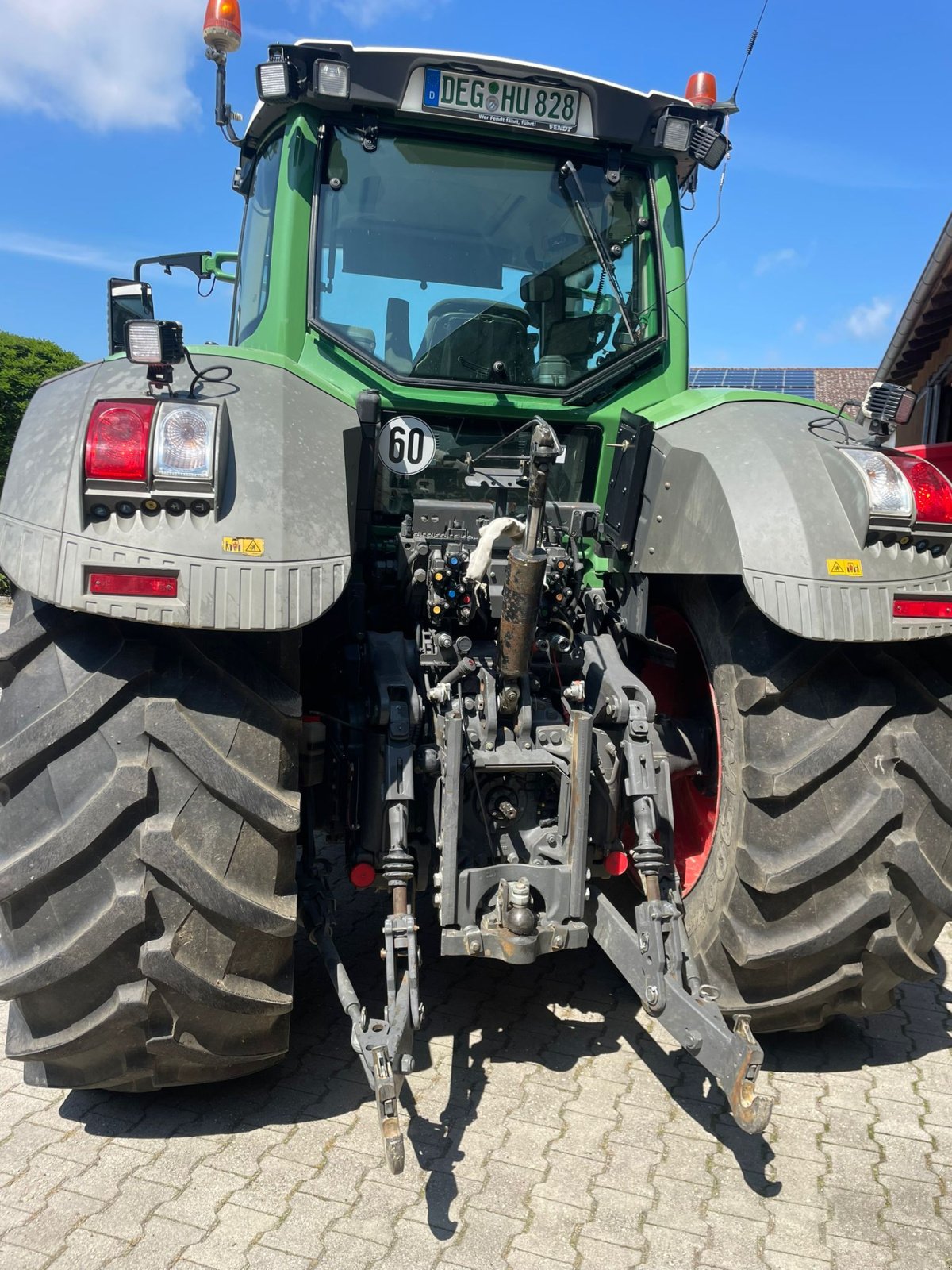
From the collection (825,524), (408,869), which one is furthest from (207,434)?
(825,524)

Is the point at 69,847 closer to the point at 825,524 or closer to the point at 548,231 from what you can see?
the point at 825,524

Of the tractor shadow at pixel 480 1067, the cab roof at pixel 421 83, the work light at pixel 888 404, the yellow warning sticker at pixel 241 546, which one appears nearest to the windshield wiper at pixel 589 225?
the cab roof at pixel 421 83

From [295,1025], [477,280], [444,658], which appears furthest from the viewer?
[477,280]

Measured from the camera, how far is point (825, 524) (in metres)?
2.64

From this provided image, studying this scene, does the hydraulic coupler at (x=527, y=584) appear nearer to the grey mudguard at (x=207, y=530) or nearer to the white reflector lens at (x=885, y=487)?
the grey mudguard at (x=207, y=530)

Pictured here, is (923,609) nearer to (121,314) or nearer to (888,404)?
(888,404)

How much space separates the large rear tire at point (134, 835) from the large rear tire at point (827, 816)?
1209mm

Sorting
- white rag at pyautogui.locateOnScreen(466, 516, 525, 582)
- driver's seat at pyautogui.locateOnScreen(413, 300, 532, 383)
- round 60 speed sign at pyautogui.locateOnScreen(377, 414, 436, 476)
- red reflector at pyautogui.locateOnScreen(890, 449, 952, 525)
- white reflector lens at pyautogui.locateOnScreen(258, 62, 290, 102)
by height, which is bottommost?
white rag at pyautogui.locateOnScreen(466, 516, 525, 582)

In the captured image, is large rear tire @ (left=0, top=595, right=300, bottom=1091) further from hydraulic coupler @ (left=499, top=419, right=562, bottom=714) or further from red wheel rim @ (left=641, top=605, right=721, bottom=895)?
red wheel rim @ (left=641, top=605, right=721, bottom=895)

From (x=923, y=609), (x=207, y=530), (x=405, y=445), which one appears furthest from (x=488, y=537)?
(x=923, y=609)

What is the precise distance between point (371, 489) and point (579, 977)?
190 centimetres

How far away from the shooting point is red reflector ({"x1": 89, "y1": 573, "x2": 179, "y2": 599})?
2.29 metres

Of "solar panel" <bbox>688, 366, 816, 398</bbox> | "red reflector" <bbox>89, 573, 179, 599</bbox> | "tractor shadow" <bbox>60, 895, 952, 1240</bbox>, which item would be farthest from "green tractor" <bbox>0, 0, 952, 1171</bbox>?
"solar panel" <bbox>688, 366, 816, 398</bbox>

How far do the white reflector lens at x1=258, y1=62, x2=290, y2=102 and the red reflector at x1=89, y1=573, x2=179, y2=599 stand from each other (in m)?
1.76
